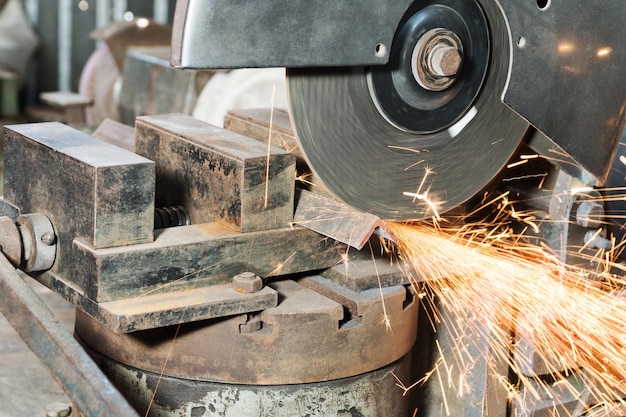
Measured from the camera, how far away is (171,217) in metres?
2.29

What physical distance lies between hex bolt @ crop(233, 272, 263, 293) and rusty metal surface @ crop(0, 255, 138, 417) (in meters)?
0.38

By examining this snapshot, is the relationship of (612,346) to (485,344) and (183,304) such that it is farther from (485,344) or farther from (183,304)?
(183,304)

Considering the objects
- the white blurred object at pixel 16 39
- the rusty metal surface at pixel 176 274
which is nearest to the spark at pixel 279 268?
the rusty metal surface at pixel 176 274

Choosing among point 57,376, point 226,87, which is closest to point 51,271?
point 57,376

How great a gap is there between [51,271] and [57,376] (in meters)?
0.37

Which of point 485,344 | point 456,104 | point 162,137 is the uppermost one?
point 456,104

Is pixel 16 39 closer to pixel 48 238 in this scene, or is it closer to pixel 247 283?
pixel 48 238

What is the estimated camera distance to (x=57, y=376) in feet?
6.07

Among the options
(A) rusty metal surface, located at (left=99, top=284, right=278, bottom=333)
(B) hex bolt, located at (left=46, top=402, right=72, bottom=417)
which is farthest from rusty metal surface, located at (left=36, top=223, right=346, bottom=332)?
(B) hex bolt, located at (left=46, top=402, right=72, bottom=417)

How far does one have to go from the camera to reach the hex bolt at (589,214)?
2447 mm

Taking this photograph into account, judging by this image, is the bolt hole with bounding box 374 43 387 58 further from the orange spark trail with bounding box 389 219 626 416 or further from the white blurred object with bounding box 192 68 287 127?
the white blurred object with bounding box 192 68 287 127

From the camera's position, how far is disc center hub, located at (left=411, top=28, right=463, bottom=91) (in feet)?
6.79

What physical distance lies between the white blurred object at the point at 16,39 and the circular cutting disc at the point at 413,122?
20.9 ft

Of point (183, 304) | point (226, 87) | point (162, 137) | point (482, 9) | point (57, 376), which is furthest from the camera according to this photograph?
point (226, 87)
